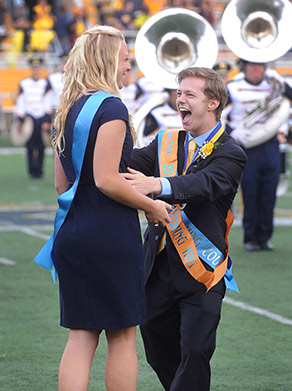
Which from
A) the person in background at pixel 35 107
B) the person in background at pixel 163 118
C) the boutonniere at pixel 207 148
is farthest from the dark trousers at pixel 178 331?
the person in background at pixel 35 107

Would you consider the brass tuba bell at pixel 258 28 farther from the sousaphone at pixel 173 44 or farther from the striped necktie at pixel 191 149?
the striped necktie at pixel 191 149

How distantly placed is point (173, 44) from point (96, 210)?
4.09 metres

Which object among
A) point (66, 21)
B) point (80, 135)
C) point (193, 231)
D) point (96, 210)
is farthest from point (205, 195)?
point (66, 21)

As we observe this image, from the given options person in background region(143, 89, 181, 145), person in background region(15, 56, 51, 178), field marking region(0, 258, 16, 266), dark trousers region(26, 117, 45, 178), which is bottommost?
dark trousers region(26, 117, 45, 178)

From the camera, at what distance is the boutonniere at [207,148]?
3.87 m

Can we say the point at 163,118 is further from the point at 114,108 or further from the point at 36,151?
the point at 36,151

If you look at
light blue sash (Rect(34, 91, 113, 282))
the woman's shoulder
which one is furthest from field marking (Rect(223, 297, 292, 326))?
the woman's shoulder

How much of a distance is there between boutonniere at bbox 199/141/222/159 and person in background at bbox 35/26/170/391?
313mm

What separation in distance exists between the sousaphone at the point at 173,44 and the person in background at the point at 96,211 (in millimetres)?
2818

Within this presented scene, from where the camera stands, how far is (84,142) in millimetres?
3551

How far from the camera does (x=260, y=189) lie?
926 cm

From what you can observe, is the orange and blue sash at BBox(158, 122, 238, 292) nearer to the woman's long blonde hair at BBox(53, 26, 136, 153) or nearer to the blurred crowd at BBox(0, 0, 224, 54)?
the woman's long blonde hair at BBox(53, 26, 136, 153)

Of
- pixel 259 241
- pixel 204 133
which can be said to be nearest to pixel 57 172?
pixel 204 133

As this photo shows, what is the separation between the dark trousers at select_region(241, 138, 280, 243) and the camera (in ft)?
29.9
